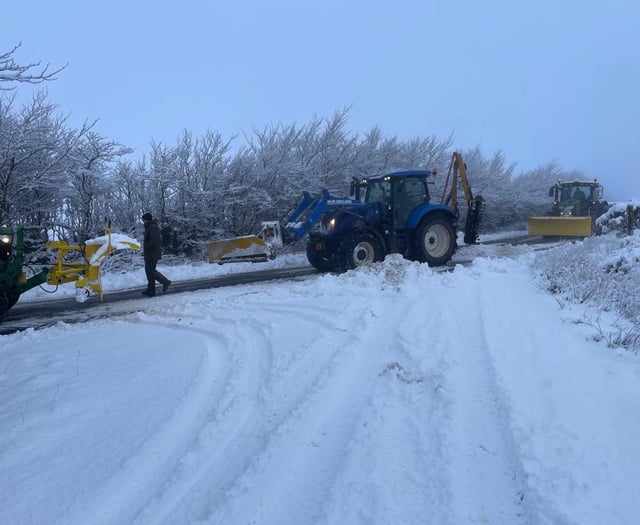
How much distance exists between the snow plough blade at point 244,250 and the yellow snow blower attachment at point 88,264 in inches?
143

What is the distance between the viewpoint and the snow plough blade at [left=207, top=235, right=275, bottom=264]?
11.4m

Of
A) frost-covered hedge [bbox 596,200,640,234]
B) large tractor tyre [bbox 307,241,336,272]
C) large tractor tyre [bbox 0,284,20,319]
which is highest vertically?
frost-covered hedge [bbox 596,200,640,234]

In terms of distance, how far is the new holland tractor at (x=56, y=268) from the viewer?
7.40m

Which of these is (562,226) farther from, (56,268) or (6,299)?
(6,299)

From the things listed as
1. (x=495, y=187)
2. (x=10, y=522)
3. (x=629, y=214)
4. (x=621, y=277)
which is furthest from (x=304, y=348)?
(x=495, y=187)

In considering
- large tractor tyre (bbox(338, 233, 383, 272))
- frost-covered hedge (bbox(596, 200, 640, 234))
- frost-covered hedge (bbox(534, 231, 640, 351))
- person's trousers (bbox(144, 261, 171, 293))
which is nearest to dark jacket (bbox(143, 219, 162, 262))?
person's trousers (bbox(144, 261, 171, 293))

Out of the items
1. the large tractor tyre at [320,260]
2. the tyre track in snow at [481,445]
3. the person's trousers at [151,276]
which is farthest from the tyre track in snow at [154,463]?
the large tractor tyre at [320,260]

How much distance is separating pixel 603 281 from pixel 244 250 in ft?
25.7

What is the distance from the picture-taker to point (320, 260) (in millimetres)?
10727

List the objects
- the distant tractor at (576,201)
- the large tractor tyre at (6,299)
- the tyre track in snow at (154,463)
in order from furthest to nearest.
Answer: the distant tractor at (576,201) < the large tractor tyre at (6,299) < the tyre track in snow at (154,463)

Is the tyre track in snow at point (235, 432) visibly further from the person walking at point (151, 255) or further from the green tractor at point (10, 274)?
the green tractor at point (10, 274)

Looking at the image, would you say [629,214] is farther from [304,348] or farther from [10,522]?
[10,522]

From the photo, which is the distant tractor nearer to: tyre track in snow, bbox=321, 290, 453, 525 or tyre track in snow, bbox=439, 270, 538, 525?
tyre track in snow, bbox=439, 270, 538, 525

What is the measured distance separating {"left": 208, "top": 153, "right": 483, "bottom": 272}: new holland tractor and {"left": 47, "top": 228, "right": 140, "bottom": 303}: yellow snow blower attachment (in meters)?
3.84
